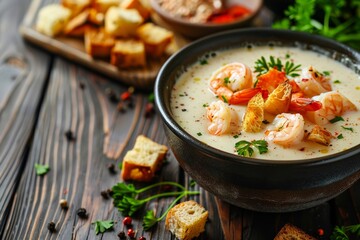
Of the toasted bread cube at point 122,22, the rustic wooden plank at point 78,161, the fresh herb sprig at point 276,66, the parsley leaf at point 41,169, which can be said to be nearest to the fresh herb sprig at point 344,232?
the rustic wooden plank at point 78,161

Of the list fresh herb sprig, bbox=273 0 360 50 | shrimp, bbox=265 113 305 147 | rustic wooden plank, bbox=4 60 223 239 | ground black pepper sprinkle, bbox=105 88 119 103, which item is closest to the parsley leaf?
rustic wooden plank, bbox=4 60 223 239

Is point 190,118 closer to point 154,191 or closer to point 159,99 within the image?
point 159,99

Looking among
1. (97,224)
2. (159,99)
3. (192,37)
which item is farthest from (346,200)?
(192,37)

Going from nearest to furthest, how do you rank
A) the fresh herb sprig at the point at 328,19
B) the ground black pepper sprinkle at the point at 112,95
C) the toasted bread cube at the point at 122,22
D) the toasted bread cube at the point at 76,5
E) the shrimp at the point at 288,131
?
the shrimp at the point at 288,131, the fresh herb sprig at the point at 328,19, the ground black pepper sprinkle at the point at 112,95, the toasted bread cube at the point at 122,22, the toasted bread cube at the point at 76,5

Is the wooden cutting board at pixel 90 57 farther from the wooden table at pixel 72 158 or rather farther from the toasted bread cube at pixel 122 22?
the toasted bread cube at pixel 122 22

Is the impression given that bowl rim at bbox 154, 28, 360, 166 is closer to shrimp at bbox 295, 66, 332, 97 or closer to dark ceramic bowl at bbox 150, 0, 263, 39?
shrimp at bbox 295, 66, 332, 97

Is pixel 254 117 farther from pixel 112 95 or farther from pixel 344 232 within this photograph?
pixel 112 95
